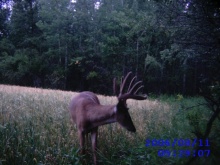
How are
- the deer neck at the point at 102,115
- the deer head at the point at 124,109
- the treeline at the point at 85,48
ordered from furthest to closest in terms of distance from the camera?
the treeline at the point at 85,48 → the deer neck at the point at 102,115 → the deer head at the point at 124,109

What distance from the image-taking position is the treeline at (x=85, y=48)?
24.6m

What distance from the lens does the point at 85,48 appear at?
2891 cm

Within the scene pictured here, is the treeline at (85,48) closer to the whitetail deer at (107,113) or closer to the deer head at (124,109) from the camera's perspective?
the whitetail deer at (107,113)

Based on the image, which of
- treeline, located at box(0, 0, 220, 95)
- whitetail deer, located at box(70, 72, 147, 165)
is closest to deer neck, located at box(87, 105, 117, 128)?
whitetail deer, located at box(70, 72, 147, 165)

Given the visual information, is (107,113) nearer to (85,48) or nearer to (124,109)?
(124,109)

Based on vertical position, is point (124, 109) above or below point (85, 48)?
below

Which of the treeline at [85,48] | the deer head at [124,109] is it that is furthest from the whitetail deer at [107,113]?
the treeline at [85,48]

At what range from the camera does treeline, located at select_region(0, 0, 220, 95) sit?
970 inches

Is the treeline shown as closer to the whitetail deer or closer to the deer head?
the whitetail deer

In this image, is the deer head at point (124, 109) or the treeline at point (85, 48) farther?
the treeline at point (85, 48)

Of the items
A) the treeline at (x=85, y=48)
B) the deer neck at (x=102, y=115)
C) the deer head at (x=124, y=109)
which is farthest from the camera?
the treeline at (x=85, y=48)

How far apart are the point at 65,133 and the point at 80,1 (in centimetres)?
2705

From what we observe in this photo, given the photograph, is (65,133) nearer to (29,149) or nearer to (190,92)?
(29,149)

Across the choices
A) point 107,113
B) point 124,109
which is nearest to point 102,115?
point 107,113
